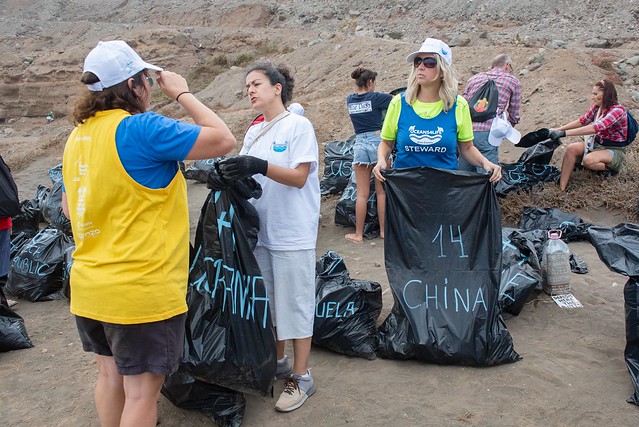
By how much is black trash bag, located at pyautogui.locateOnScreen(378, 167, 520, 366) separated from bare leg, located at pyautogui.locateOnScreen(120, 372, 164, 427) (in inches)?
67.1

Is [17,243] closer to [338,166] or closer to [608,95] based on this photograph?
[338,166]

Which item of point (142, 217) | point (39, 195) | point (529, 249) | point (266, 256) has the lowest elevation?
point (39, 195)

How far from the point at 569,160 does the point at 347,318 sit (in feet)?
14.0

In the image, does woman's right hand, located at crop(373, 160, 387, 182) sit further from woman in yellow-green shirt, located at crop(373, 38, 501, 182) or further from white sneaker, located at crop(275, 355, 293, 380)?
white sneaker, located at crop(275, 355, 293, 380)

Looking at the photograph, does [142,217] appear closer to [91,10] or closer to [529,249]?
[529,249]

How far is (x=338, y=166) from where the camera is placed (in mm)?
7645

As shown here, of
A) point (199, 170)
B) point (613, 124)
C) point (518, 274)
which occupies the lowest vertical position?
point (199, 170)

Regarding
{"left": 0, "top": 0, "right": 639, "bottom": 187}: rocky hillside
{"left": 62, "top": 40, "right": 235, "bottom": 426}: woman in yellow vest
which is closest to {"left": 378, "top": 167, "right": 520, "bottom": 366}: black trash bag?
{"left": 62, "top": 40, "right": 235, "bottom": 426}: woman in yellow vest

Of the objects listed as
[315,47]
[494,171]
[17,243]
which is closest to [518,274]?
[494,171]

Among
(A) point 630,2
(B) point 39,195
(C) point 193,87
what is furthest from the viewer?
(A) point 630,2

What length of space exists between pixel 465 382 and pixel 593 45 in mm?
16251

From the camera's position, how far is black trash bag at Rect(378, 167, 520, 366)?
11.6ft

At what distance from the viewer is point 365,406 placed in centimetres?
324

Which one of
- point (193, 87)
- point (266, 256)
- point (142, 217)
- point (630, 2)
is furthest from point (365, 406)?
point (630, 2)
